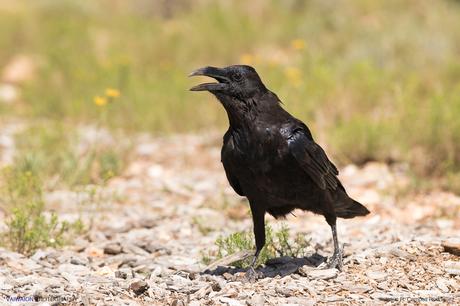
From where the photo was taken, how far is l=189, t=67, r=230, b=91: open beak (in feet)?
15.4

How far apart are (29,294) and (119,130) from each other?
18.7 ft

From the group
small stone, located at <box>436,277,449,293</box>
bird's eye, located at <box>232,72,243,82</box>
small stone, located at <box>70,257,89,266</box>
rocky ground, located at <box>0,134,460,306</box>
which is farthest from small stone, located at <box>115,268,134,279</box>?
small stone, located at <box>436,277,449,293</box>

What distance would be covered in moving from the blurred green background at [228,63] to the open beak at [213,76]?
238cm

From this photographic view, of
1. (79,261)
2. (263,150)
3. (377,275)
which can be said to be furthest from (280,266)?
(79,261)

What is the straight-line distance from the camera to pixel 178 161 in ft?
29.7

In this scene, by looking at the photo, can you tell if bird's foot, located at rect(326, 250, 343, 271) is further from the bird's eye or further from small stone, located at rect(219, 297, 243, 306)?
the bird's eye

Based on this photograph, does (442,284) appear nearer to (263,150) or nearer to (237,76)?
(263,150)

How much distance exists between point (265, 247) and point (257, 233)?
1.18 feet

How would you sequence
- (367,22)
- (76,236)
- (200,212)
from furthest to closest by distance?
(367,22)
(200,212)
(76,236)

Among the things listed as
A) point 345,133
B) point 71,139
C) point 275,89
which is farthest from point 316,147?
point 275,89

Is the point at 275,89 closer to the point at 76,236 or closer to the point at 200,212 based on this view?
the point at 200,212

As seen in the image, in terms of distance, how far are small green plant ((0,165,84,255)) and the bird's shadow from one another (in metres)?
1.26

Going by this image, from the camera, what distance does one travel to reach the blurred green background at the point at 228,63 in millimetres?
8242

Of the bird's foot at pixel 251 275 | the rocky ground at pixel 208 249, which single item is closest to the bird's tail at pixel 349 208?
the rocky ground at pixel 208 249
